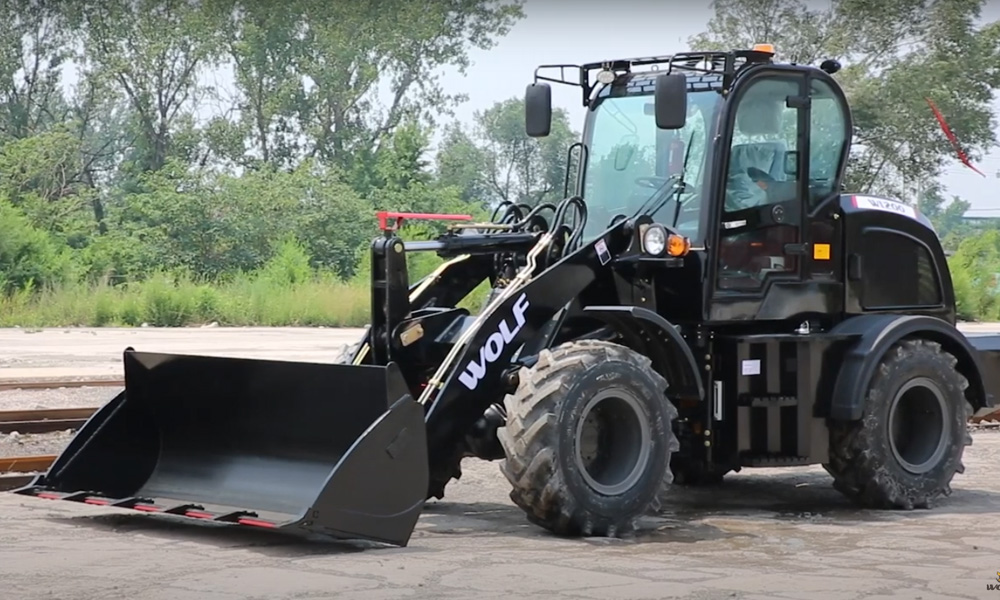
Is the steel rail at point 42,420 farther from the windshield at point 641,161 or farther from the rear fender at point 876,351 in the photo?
the rear fender at point 876,351

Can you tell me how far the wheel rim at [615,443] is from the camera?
8523 millimetres

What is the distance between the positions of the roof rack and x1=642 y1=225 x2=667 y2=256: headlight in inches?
40.5

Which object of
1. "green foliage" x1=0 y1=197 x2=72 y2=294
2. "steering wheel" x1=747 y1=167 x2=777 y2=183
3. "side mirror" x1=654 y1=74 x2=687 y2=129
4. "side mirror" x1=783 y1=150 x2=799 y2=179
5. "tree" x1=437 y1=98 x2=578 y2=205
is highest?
"tree" x1=437 y1=98 x2=578 y2=205

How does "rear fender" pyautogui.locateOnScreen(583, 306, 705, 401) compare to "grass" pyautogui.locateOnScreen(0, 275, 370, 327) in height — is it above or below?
above

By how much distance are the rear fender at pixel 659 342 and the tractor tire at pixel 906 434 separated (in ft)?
3.97

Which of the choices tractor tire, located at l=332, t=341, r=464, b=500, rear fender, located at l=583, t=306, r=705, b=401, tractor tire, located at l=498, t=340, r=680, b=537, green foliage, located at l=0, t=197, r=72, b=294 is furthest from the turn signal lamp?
green foliage, located at l=0, t=197, r=72, b=294

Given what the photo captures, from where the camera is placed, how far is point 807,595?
6.68 meters

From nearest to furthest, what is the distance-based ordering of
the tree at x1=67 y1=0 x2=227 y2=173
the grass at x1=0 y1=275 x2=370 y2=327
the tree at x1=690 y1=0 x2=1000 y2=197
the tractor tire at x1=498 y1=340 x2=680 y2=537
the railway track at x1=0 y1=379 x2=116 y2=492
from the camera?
the tractor tire at x1=498 y1=340 x2=680 y2=537
the railway track at x1=0 y1=379 x2=116 y2=492
the grass at x1=0 y1=275 x2=370 y2=327
the tree at x1=690 y1=0 x2=1000 y2=197
the tree at x1=67 y1=0 x2=227 y2=173

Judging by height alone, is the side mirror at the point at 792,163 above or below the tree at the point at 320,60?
below

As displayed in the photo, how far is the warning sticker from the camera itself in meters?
10.2

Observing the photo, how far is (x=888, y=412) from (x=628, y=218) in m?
2.15

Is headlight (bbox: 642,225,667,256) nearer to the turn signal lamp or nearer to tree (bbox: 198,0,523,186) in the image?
the turn signal lamp

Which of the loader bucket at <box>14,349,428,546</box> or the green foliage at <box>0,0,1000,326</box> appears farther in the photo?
the green foliage at <box>0,0,1000,326</box>

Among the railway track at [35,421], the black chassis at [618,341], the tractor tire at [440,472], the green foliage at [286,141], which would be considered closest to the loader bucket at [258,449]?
the black chassis at [618,341]
